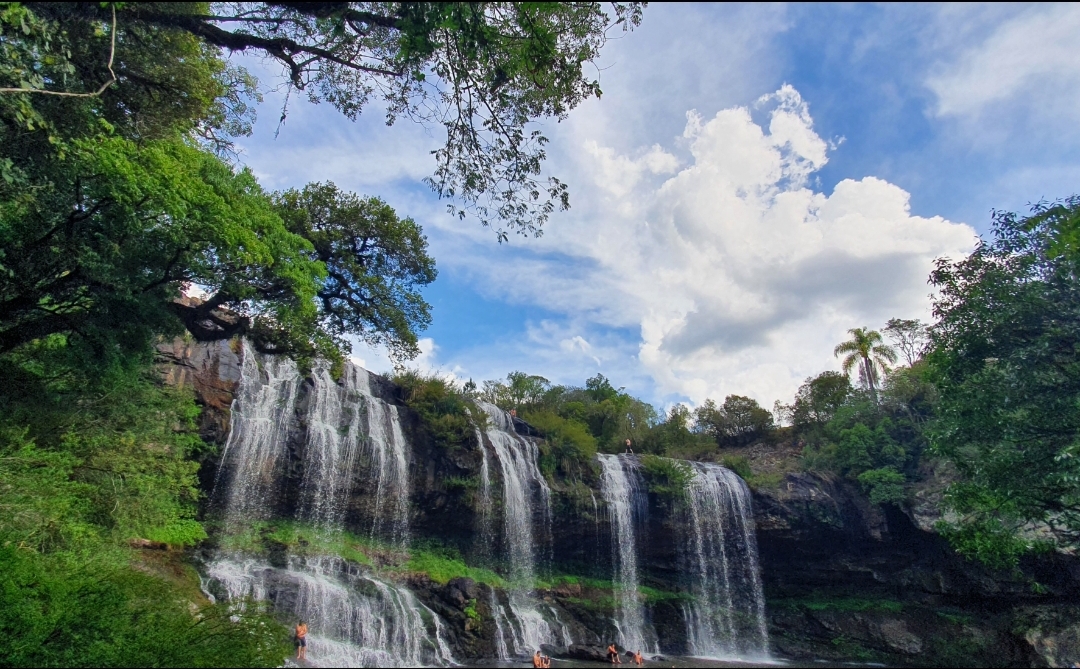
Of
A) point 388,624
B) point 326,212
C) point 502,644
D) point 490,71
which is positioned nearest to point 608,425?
point 502,644

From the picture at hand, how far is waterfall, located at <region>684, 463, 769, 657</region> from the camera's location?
69.7 feet

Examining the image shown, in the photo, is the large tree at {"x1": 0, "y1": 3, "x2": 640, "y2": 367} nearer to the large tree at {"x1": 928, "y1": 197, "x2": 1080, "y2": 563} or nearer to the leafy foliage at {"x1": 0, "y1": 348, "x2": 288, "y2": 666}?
the leafy foliage at {"x1": 0, "y1": 348, "x2": 288, "y2": 666}

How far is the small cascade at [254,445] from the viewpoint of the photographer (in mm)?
17328

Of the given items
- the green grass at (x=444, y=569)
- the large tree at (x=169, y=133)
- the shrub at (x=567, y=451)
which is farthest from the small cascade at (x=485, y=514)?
the large tree at (x=169, y=133)

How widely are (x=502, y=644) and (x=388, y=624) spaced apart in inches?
154

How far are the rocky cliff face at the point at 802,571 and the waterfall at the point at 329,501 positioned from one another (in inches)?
18.4

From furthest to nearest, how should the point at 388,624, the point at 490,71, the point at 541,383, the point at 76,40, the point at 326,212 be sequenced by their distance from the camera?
1. the point at 541,383
2. the point at 388,624
3. the point at 326,212
4. the point at 76,40
5. the point at 490,71

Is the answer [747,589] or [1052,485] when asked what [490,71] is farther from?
[747,589]

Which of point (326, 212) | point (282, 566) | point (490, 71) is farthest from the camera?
point (282, 566)

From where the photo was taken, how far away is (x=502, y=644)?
17.5 meters

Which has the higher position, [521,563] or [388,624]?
[521,563]

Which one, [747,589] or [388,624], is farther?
[747,589]

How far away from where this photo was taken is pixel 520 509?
72.3 ft

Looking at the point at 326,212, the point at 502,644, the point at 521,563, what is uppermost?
the point at 326,212
